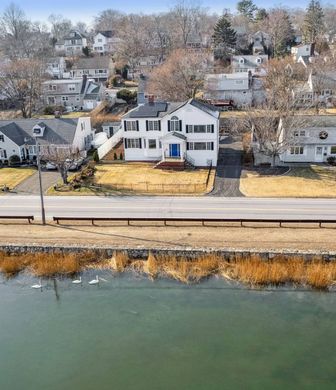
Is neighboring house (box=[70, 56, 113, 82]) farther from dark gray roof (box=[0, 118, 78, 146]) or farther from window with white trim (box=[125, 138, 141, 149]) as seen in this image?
window with white trim (box=[125, 138, 141, 149])

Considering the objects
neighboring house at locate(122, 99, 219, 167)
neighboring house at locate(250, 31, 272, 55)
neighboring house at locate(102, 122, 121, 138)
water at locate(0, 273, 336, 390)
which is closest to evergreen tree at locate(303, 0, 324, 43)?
neighboring house at locate(250, 31, 272, 55)

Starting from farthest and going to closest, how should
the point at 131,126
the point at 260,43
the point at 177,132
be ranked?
the point at 260,43 < the point at 131,126 < the point at 177,132

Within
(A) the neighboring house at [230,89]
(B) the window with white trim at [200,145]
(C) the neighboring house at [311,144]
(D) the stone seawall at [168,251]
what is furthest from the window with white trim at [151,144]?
(A) the neighboring house at [230,89]

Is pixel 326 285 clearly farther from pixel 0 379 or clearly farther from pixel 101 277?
pixel 0 379

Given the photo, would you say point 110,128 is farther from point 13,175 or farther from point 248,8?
point 248,8

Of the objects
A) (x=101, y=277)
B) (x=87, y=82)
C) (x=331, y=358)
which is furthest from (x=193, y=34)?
(x=331, y=358)

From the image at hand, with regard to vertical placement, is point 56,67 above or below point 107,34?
below

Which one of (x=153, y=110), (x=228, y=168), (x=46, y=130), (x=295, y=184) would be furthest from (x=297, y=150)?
(x=46, y=130)
